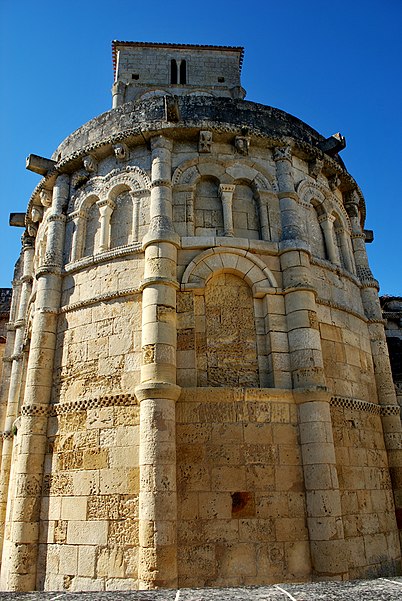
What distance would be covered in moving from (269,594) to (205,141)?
28.8ft

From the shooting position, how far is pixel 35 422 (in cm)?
887

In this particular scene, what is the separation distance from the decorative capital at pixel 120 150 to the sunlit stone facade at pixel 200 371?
49 mm

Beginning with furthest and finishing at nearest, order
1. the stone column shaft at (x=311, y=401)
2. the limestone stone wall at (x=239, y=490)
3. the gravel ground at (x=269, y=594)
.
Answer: the stone column shaft at (x=311, y=401) → the limestone stone wall at (x=239, y=490) → the gravel ground at (x=269, y=594)

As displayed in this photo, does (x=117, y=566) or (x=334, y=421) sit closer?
(x=117, y=566)

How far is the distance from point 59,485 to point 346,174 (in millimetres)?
9638

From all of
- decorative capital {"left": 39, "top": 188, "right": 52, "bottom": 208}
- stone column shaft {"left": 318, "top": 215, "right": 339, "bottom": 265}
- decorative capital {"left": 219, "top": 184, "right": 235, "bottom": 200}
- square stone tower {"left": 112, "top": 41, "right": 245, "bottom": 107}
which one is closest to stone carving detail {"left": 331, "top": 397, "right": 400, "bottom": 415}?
stone column shaft {"left": 318, "top": 215, "right": 339, "bottom": 265}

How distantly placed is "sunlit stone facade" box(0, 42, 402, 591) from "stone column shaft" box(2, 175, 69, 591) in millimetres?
39

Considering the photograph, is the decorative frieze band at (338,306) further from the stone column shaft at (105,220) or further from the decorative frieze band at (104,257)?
the stone column shaft at (105,220)

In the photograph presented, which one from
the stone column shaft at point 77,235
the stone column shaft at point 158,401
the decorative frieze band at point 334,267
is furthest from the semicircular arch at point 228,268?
the stone column shaft at point 77,235

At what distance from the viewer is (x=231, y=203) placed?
32.3 feet

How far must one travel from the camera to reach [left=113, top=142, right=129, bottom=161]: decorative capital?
33.4 ft

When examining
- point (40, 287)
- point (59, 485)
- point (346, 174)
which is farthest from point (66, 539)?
point (346, 174)

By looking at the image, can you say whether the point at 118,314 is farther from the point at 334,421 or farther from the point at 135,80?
the point at 135,80

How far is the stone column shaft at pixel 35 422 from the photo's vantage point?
8.05 meters
